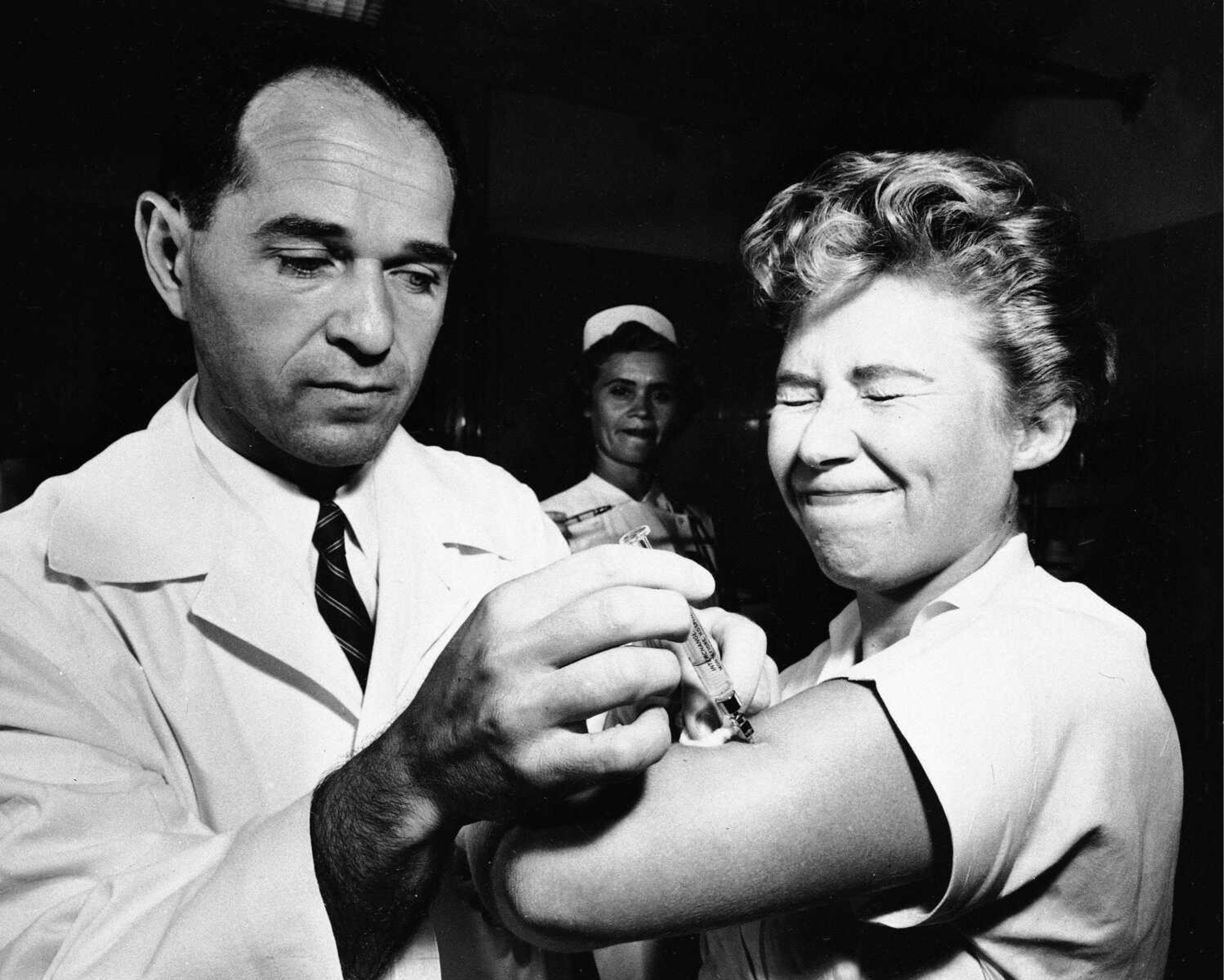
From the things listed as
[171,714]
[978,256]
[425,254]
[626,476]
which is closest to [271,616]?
[171,714]

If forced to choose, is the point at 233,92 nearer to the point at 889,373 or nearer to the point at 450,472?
the point at 450,472

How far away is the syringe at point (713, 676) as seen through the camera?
58 centimetres

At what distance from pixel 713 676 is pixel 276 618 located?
398mm

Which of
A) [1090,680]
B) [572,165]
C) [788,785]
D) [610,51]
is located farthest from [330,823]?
[610,51]

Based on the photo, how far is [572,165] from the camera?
98cm

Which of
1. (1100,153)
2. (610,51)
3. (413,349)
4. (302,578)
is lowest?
(302,578)

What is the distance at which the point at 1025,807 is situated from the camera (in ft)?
1.98

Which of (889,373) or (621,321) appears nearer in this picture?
(889,373)

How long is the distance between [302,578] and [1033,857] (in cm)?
67

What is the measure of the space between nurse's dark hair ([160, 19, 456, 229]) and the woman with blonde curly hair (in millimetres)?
433

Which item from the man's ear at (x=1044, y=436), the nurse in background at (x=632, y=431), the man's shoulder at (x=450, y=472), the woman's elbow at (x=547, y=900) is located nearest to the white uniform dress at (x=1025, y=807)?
the man's ear at (x=1044, y=436)

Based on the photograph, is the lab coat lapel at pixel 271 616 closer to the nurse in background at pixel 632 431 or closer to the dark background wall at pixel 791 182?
the dark background wall at pixel 791 182

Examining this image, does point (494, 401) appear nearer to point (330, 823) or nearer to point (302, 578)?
point (302, 578)

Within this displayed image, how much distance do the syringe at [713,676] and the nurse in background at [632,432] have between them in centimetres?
41
